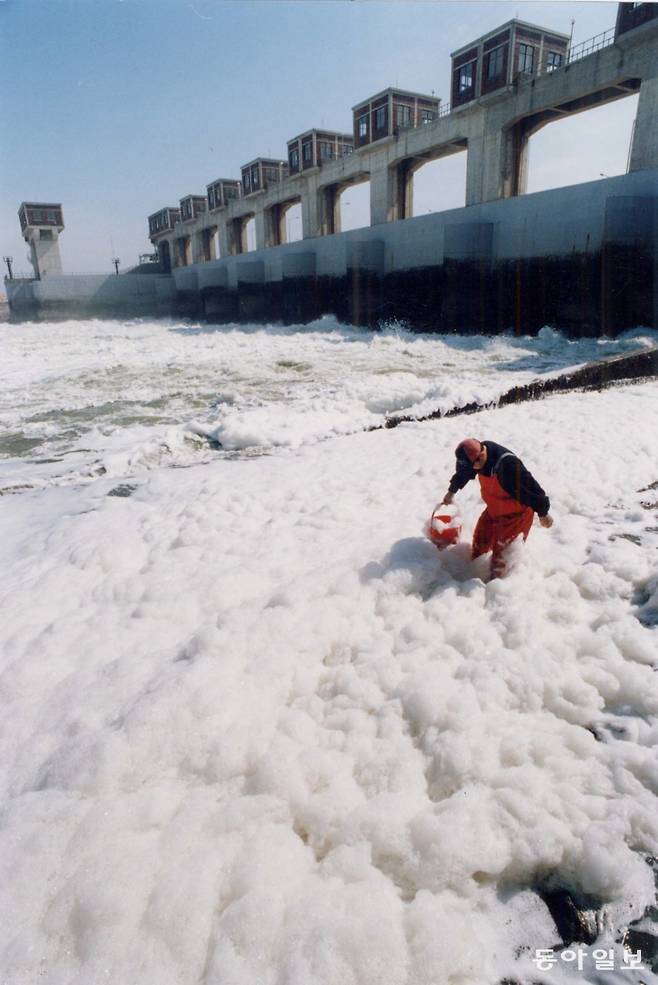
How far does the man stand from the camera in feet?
10.6

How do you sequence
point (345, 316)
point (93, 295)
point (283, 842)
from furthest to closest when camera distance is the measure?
1. point (93, 295)
2. point (345, 316)
3. point (283, 842)

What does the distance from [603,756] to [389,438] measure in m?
5.25

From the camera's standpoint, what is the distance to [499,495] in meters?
3.37

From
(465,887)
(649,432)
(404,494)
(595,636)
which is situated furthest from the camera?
(649,432)

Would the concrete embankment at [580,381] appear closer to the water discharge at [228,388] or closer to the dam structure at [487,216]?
the water discharge at [228,388]

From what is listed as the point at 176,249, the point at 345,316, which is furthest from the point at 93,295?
the point at 345,316

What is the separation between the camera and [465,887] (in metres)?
1.92

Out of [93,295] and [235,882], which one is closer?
[235,882]

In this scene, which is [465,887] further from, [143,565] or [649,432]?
[649,432]

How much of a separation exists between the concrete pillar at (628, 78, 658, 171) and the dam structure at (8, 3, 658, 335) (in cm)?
3

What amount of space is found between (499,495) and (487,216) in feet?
65.8

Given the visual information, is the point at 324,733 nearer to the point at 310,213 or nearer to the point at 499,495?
the point at 499,495

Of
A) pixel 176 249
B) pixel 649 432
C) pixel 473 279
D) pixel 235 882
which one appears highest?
pixel 176 249

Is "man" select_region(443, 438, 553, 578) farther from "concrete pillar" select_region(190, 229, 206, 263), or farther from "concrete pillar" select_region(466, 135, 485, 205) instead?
"concrete pillar" select_region(190, 229, 206, 263)
